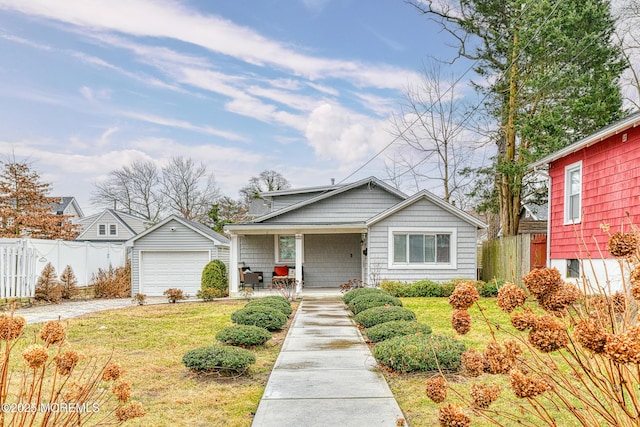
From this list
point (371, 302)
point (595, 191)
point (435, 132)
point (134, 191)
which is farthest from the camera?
point (134, 191)

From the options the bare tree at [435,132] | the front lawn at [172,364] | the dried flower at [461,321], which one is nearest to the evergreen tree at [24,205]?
the front lawn at [172,364]

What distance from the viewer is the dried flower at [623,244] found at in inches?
77.1

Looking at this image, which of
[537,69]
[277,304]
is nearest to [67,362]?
[277,304]

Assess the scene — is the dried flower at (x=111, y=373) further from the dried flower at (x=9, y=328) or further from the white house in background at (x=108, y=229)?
the white house in background at (x=108, y=229)

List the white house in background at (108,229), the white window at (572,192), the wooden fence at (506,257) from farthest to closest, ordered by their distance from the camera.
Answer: the white house in background at (108,229)
the wooden fence at (506,257)
the white window at (572,192)

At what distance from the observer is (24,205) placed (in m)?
28.0

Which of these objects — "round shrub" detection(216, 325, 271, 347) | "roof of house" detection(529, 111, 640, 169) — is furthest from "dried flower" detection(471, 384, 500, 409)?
"roof of house" detection(529, 111, 640, 169)

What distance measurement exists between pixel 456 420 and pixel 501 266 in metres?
15.6

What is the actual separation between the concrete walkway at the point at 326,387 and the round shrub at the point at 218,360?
408mm

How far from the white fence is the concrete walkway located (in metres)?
10.8

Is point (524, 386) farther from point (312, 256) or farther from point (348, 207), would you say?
point (312, 256)

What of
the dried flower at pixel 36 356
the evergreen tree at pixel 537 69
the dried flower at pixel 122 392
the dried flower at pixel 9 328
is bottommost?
the dried flower at pixel 122 392

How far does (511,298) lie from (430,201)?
1448cm

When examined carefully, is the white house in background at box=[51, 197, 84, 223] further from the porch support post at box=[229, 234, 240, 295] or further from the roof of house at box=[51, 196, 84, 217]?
the porch support post at box=[229, 234, 240, 295]
